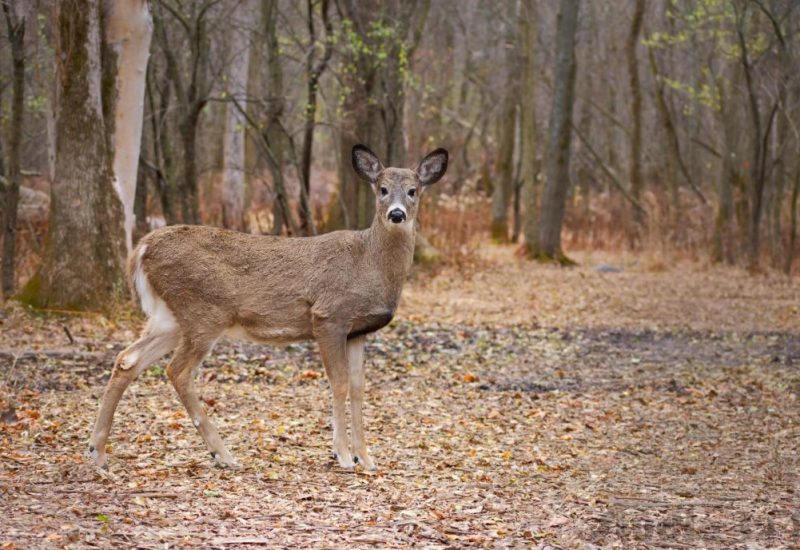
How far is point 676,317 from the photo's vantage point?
15508 millimetres

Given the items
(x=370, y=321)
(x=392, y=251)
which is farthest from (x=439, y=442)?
(x=392, y=251)

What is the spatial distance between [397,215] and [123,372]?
1.87 metres

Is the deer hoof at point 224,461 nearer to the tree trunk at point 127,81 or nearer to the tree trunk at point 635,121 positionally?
the tree trunk at point 127,81

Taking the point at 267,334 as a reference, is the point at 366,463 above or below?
below

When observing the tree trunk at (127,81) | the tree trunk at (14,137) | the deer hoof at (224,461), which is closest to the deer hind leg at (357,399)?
the deer hoof at (224,461)

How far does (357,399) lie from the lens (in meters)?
7.05

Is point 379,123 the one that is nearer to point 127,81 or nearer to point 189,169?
point 189,169

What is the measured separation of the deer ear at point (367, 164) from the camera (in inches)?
284

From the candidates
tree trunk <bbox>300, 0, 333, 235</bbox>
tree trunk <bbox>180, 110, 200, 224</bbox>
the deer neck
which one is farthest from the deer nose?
tree trunk <bbox>300, 0, 333, 235</bbox>

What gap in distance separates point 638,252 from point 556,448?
18102mm

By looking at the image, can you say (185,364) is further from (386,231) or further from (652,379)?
(652,379)

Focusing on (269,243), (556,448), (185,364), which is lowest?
(556,448)

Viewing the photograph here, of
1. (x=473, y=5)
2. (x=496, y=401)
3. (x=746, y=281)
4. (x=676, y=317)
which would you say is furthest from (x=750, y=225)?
(x=473, y=5)

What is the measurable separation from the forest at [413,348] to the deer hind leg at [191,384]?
18 cm
